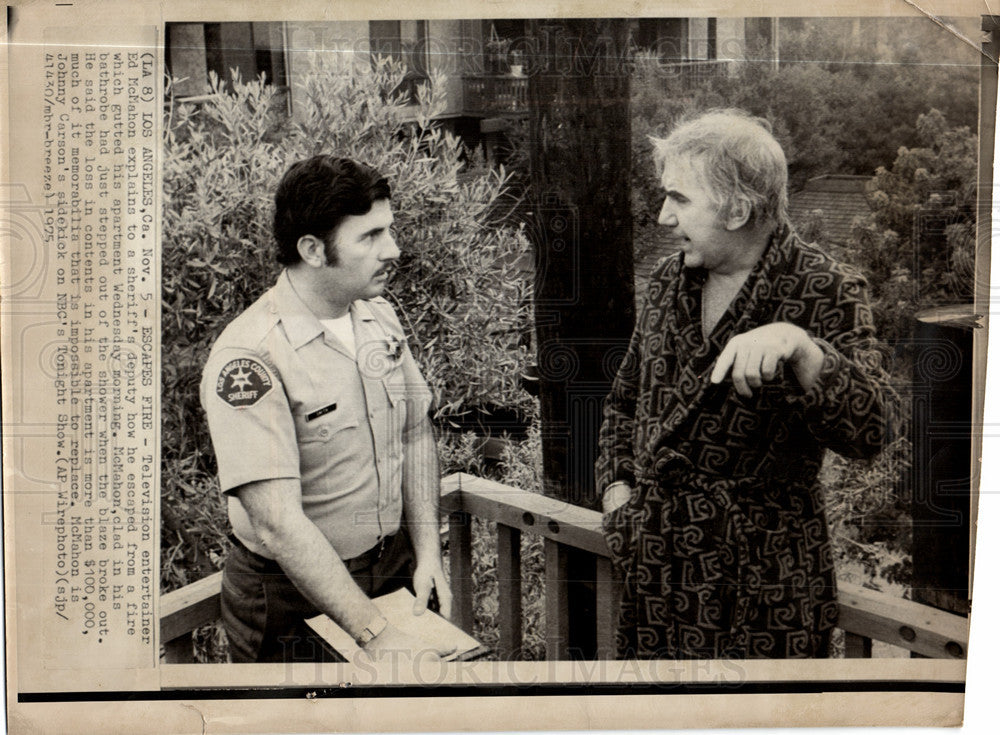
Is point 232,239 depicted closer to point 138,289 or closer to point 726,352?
point 138,289

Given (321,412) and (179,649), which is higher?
(321,412)

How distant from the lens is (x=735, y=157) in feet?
5.13

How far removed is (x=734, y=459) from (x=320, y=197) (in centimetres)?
84

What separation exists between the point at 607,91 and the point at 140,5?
2.73 feet

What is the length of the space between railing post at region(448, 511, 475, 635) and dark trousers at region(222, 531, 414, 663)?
77 millimetres

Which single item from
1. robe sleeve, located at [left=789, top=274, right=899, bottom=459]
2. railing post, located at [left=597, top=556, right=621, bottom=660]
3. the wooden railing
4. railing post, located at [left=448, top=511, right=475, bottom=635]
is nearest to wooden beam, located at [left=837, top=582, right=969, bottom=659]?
the wooden railing

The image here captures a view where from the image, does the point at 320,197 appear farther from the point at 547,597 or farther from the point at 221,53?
the point at 547,597

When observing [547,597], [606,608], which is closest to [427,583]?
[547,597]

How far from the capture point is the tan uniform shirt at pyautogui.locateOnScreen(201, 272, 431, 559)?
1.55 m

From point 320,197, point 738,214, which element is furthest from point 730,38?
point 320,197

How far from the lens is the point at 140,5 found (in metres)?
1.58

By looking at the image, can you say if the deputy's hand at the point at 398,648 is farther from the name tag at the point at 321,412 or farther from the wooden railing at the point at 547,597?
the name tag at the point at 321,412

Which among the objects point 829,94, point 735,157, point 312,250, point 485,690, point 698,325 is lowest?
point 485,690

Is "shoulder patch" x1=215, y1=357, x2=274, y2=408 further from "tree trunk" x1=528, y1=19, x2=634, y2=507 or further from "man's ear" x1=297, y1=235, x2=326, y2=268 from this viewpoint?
"tree trunk" x1=528, y1=19, x2=634, y2=507
